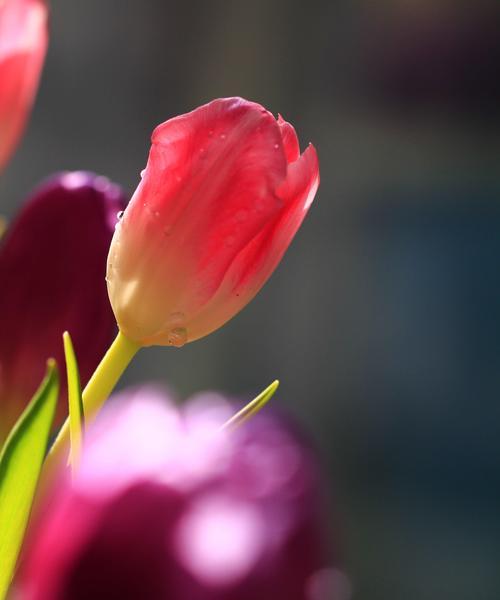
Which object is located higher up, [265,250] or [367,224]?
[265,250]

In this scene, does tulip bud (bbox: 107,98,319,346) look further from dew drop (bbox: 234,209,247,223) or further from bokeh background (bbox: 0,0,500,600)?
bokeh background (bbox: 0,0,500,600)

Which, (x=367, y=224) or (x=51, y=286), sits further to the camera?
(x=367, y=224)

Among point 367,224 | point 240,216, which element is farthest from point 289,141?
Result: point 367,224

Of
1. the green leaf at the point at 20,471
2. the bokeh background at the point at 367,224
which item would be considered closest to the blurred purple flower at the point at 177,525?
the green leaf at the point at 20,471

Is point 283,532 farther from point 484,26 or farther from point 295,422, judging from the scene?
point 484,26

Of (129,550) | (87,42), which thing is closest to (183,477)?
(129,550)

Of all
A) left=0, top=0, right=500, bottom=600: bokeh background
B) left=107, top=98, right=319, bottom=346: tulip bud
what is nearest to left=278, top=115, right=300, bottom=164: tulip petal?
left=107, top=98, right=319, bottom=346: tulip bud

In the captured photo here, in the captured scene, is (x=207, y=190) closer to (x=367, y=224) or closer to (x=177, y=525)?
(x=177, y=525)

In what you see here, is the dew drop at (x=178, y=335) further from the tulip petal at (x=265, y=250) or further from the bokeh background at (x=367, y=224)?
the bokeh background at (x=367, y=224)
